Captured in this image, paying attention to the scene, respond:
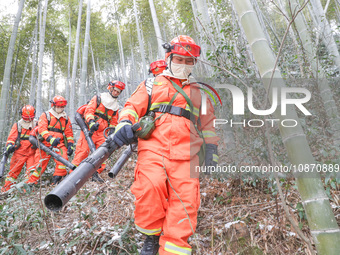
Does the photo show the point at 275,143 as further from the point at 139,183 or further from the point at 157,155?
the point at 139,183

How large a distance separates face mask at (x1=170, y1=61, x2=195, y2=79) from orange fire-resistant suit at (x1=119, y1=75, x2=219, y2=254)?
9 centimetres

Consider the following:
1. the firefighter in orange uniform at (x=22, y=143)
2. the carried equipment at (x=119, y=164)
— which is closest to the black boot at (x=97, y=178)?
the firefighter in orange uniform at (x=22, y=143)

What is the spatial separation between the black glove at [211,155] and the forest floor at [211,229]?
61cm

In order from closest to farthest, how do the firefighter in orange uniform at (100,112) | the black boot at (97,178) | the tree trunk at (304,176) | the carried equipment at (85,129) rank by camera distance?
1. the tree trunk at (304,176)
2. the black boot at (97,178)
3. the carried equipment at (85,129)
4. the firefighter in orange uniform at (100,112)

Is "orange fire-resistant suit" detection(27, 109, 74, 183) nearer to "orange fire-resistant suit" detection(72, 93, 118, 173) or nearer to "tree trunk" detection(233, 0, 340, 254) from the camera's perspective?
"orange fire-resistant suit" detection(72, 93, 118, 173)

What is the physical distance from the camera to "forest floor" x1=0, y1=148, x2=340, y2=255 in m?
2.11

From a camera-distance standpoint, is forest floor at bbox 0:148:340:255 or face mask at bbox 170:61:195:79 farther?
face mask at bbox 170:61:195:79

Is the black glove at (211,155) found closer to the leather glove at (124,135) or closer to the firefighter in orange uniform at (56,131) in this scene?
the leather glove at (124,135)

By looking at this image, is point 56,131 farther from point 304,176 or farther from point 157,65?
point 304,176

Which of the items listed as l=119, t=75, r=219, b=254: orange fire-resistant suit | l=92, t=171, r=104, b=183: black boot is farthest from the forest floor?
l=92, t=171, r=104, b=183: black boot

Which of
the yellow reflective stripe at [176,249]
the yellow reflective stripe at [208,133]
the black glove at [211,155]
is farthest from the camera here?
the yellow reflective stripe at [208,133]

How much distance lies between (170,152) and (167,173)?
0.17 meters

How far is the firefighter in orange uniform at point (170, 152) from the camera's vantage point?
1.85 meters

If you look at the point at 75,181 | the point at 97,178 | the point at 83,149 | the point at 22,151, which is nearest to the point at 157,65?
the point at 83,149
